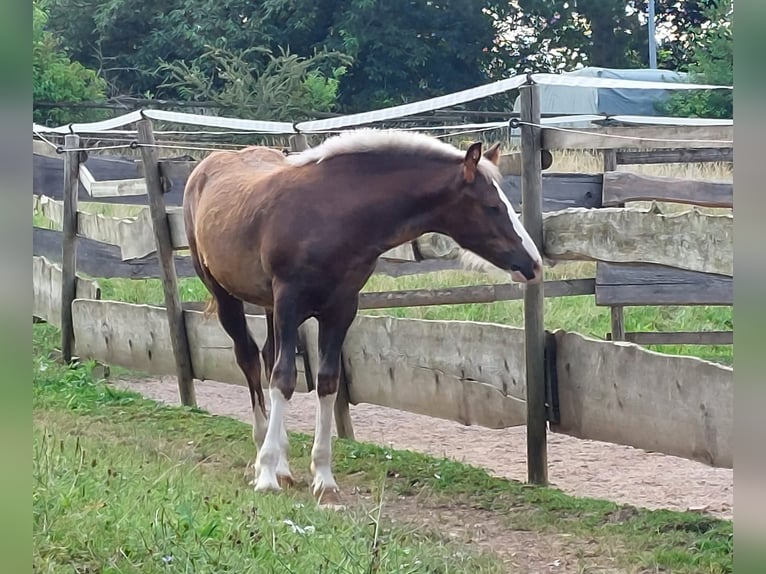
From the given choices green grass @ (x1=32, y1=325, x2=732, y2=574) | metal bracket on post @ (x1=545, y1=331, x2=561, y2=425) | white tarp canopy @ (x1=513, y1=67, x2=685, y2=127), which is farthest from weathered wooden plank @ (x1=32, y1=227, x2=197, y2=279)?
white tarp canopy @ (x1=513, y1=67, x2=685, y2=127)

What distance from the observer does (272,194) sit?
16.6 feet

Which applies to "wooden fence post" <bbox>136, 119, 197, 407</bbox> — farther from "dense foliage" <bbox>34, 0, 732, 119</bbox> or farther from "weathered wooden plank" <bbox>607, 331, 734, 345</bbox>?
"dense foliage" <bbox>34, 0, 732, 119</bbox>

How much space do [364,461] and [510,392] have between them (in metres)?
0.91

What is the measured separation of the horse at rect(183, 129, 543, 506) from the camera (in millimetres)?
4688

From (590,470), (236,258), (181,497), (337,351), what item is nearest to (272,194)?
(236,258)

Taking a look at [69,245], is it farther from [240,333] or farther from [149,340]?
[240,333]

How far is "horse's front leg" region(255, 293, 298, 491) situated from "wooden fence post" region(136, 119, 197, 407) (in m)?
2.26

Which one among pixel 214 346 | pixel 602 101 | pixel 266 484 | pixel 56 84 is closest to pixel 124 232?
pixel 214 346

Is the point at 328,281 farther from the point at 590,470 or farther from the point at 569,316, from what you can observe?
the point at 569,316

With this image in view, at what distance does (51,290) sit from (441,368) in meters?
4.77

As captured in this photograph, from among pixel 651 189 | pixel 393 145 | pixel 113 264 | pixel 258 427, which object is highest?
pixel 393 145

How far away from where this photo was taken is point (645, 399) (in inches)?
173

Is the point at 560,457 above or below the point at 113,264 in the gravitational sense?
below

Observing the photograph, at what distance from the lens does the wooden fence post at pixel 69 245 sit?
8.23 meters
